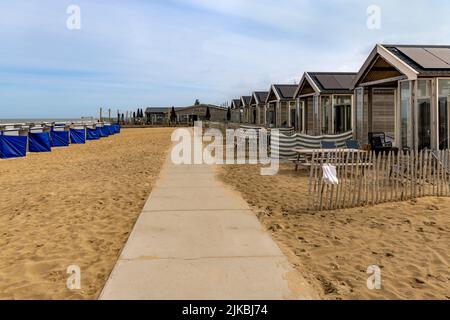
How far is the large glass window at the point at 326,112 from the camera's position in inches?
800

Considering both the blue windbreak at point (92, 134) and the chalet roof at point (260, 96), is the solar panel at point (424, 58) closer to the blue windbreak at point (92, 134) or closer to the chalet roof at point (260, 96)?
the chalet roof at point (260, 96)

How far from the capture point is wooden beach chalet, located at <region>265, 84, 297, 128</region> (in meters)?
28.1

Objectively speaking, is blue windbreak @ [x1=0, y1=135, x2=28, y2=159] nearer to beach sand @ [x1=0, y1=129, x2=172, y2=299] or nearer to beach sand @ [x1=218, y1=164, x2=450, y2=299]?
beach sand @ [x1=0, y1=129, x2=172, y2=299]

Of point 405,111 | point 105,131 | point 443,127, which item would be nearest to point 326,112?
point 405,111

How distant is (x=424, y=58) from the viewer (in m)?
12.2

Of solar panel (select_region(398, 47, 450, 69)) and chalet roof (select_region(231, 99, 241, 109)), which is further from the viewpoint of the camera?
chalet roof (select_region(231, 99, 241, 109))

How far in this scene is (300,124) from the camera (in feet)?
81.5

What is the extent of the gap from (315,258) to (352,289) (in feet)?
3.00

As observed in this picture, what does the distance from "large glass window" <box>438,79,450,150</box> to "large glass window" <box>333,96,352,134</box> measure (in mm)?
7903

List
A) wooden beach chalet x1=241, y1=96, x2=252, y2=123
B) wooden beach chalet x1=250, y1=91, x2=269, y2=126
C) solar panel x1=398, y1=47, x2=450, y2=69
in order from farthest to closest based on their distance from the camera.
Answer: wooden beach chalet x1=241, y1=96, x2=252, y2=123, wooden beach chalet x1=250, y1=91, x2=269, y2=126, solar panel x1=398, y1=47, x2=450, y2=69

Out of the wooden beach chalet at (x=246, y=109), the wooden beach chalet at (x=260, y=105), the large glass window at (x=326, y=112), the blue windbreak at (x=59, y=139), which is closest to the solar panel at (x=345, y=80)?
the large glass window at (x=326, y=112)

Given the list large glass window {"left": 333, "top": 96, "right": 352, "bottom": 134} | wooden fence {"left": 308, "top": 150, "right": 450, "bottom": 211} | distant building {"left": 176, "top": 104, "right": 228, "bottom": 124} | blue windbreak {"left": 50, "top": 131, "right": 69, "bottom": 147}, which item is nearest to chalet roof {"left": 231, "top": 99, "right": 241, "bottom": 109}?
distant building {"left": 176, "top": 104, "right": 228, "bottom": 124}
